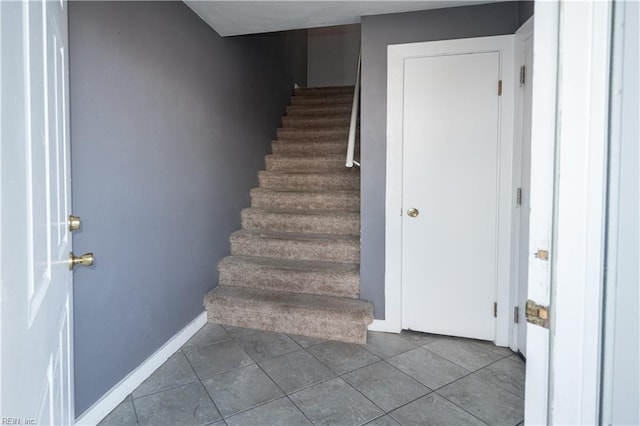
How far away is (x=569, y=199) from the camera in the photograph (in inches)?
22.0

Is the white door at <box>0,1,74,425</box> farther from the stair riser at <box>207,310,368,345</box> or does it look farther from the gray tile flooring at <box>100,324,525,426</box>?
the stair riser at <box>207,310,368,345</box>

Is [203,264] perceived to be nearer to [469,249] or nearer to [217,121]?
[217,121]

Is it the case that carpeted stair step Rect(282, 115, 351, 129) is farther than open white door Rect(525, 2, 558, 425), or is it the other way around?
carpeted stair step Rect(282, 115, 351, 129)

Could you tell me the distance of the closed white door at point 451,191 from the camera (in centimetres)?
220

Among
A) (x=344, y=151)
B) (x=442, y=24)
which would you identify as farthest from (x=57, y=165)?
(x=344, y=151)

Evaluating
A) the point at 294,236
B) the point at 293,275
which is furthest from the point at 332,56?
the point at 293,275

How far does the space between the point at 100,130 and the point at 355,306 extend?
6.12ft

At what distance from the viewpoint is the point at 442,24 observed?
87.9 inches

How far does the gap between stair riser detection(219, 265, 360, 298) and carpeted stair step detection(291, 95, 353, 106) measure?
2.70 metres

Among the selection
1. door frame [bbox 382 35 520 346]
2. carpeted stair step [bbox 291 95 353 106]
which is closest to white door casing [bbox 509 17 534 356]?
door frame [bbox 382 35 520 346]

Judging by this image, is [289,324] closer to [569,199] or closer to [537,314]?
[537,314]

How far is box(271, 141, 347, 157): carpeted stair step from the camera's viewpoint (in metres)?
3.75

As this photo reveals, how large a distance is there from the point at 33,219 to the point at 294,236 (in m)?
2.42

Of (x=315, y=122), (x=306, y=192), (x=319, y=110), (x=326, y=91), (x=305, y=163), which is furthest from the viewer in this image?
(x=326, y=91)
